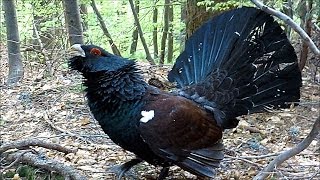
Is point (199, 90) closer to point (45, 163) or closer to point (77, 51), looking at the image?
point (77, 51)

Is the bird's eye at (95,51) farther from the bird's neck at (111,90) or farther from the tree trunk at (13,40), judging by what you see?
the tree trunk at (13,40)

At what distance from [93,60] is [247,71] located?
1.60 m

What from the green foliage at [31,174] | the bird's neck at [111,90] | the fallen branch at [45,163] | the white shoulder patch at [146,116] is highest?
the bird's neck at [111,90]

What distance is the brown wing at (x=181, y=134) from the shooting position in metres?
3.87

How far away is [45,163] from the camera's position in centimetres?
426

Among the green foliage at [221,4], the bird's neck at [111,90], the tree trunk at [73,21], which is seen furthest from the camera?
the tree trunk at [73,21]

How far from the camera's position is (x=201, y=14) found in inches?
293

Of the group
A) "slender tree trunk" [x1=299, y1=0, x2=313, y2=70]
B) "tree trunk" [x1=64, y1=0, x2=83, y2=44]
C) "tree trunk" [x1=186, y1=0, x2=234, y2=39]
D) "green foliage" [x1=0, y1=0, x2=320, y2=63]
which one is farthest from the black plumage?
"green foliage" [x1=0, y1=0, x2=320, y2=63]

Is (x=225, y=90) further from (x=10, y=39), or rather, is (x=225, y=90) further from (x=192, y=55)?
(x=10, y=39)

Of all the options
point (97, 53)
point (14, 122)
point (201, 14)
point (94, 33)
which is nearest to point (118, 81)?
point (97, 53)

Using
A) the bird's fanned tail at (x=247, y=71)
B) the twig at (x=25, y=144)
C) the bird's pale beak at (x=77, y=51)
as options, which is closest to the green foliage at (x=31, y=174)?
the twig at (x=25, y=144)

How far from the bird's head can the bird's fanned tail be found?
910 mm

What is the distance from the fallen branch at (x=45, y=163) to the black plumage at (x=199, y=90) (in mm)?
461

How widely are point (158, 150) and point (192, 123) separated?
456 millimetres
